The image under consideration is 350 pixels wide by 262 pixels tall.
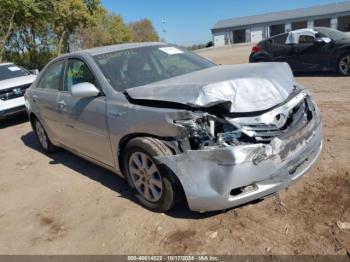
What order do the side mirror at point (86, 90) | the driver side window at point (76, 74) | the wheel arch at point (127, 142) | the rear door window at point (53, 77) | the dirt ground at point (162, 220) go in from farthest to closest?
the rear door window at point (53, 77) < the driver side window at point (76, 74) < the side mirror at point (86, 90) < the wheel arch at point (127, 142) < the dirt ground at point (162, 220)

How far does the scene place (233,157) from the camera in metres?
2.93

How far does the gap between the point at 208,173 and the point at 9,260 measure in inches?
79.7

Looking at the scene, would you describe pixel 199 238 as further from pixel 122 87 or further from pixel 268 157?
pixel 122 87

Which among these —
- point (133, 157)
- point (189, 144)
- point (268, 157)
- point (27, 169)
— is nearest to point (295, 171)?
point (268, 157)

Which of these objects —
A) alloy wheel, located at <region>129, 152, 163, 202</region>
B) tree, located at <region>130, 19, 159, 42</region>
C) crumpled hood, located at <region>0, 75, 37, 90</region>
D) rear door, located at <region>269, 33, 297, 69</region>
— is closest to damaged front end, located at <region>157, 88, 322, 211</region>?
alloy wheel, located at <region>129, 152, 163, 202</region>

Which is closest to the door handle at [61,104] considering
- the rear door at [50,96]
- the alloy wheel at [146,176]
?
the rear door at [50,96]

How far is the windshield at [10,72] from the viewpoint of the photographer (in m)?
10.1

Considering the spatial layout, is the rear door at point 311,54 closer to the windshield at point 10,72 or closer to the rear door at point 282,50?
the rear door at point 282,50

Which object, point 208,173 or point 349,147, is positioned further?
point 349,147

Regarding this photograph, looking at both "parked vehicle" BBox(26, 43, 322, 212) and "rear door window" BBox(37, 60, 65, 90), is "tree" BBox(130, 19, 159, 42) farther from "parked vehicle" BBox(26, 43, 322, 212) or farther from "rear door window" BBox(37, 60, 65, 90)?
"parked vehicle" BBox(26, 43, 322, 212)

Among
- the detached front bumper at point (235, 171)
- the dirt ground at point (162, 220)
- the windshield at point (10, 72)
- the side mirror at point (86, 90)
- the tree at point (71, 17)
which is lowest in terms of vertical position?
the dirt ground at point (162, 220)

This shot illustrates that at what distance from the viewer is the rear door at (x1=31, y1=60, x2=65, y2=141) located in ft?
17.0

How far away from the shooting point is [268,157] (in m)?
3.02

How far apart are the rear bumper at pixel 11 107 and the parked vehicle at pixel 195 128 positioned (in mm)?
5244
